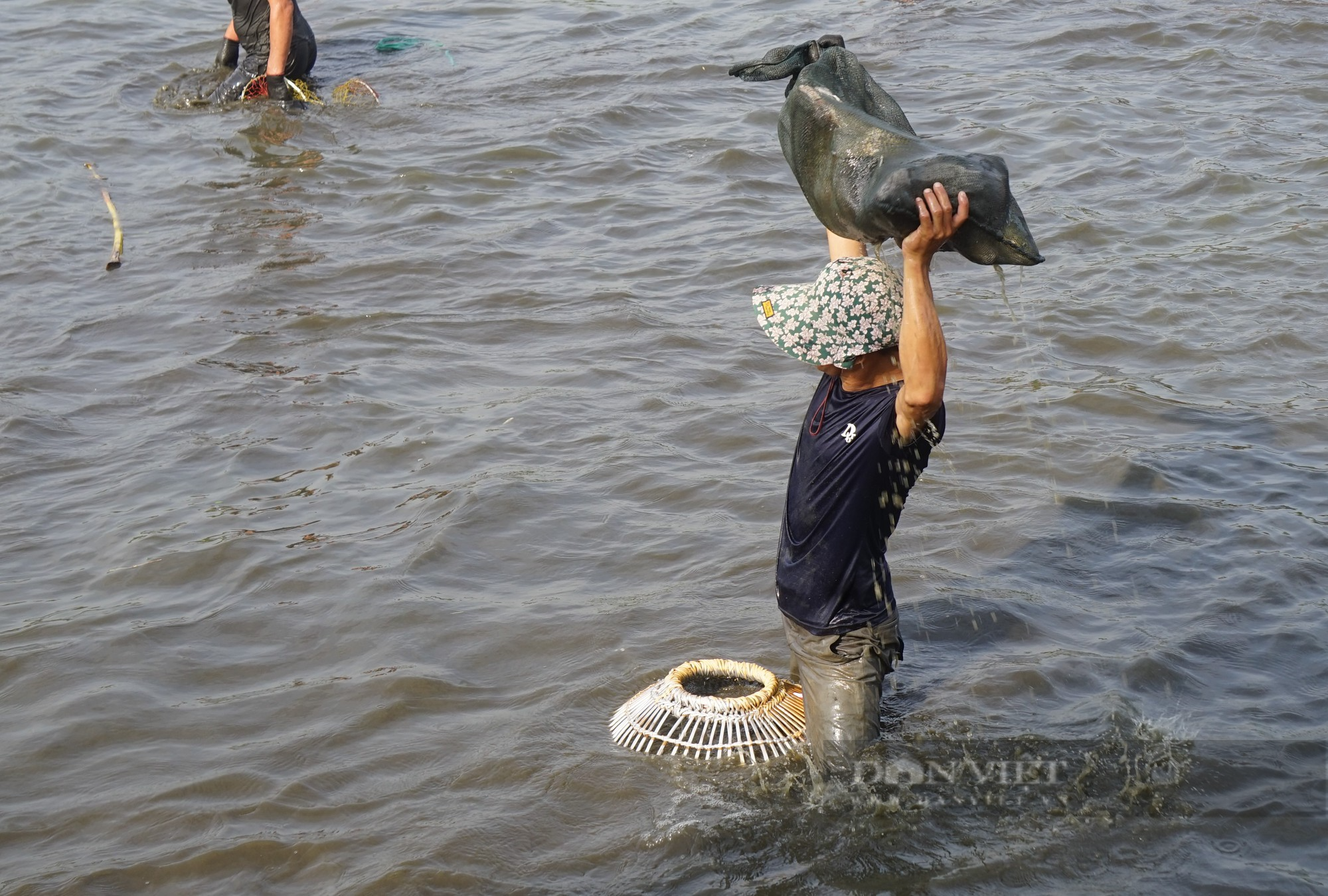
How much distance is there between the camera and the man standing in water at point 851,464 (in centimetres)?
306

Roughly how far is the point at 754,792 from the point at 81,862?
1.79 m

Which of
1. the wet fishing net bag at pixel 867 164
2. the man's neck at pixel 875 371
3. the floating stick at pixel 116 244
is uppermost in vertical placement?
the wet fishing net bag at pixel 867 164

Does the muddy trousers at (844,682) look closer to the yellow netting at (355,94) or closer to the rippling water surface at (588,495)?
the rippling water surface at (588,495)

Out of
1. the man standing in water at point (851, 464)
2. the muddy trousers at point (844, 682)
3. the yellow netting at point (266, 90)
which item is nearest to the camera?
the man standing in water at point (851, 464)

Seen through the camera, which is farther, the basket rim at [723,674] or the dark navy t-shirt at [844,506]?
the basket rim at [723,674]

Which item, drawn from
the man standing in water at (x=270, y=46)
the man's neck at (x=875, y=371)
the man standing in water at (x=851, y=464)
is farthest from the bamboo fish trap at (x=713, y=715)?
the man standing in water at (x=270, y=46)

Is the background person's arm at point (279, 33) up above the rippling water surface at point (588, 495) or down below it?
above

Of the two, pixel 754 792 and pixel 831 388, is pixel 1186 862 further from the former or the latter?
pixel 831 388

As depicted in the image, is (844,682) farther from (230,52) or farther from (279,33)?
(230,52)

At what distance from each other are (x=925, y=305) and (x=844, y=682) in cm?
107

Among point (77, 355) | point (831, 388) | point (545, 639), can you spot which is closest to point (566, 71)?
point (77, 355)

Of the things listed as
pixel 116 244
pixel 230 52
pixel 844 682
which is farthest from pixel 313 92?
pixel 844 682

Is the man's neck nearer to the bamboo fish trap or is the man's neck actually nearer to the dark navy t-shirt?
the dark navy t-shirt

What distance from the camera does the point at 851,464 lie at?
3250 millimetres
